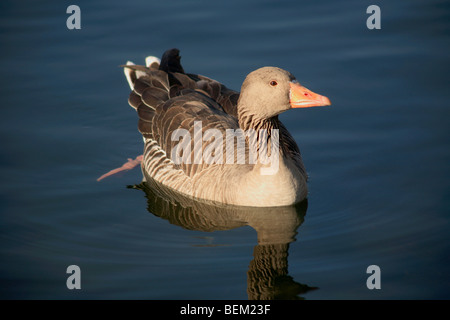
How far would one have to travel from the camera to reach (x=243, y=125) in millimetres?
9742

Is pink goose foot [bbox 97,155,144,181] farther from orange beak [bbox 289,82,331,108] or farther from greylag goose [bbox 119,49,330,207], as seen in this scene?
orange beak [bbox 289,82,331,108]

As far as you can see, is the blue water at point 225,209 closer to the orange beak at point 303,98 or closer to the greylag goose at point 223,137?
the greylag goose at point 223,137

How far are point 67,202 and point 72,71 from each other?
4.25 meters

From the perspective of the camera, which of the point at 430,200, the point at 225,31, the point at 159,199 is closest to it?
the point at 430,200

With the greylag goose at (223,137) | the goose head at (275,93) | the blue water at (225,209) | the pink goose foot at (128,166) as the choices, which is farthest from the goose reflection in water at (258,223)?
the goose head at (275,93)

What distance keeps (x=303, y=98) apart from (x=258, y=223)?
75.0 inches

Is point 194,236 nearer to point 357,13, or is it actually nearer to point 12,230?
point 12,230

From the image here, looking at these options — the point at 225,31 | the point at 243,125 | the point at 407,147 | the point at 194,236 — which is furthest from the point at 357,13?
the point at 194,236

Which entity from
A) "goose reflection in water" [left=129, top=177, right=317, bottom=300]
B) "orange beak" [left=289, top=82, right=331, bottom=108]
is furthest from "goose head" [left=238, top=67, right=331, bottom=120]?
"goose reflection in water" [left=129, top=177, right=317, bottom=300]

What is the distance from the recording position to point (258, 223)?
952 cm

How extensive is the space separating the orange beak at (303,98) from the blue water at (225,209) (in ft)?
5.42

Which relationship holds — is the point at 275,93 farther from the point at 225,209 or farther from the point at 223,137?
the point at 225,209

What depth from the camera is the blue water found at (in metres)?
8.34

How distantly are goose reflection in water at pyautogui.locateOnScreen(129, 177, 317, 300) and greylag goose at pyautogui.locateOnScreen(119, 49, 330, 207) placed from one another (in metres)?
0.13
